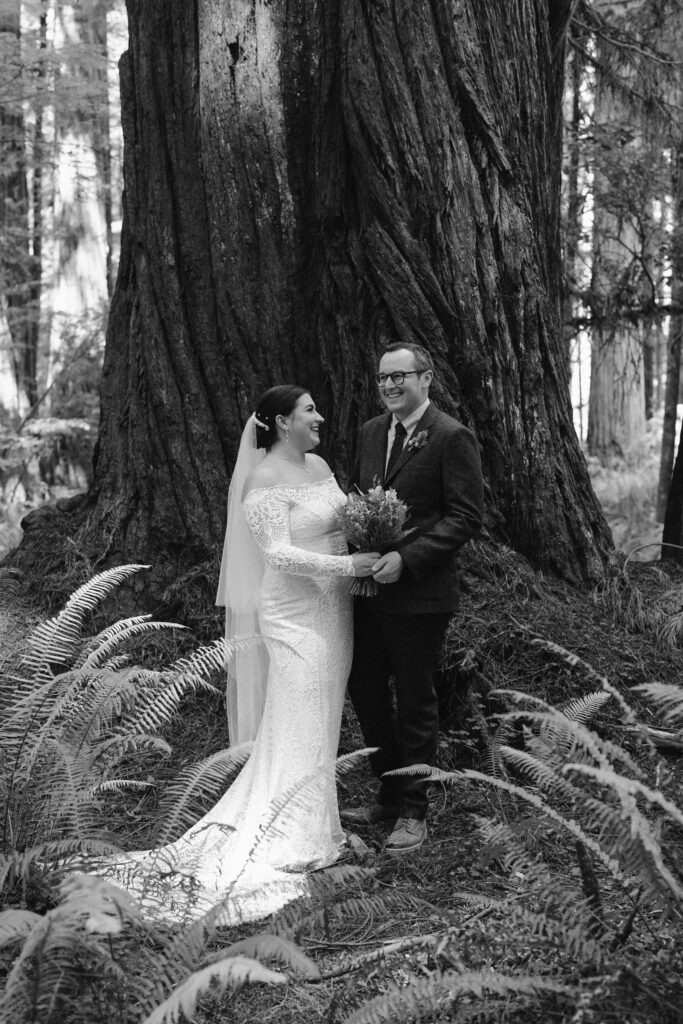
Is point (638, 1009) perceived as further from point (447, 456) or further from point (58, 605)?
point (58, 605)

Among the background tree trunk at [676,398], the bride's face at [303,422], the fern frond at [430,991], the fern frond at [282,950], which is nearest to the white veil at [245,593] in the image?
the bride's face at [303,422]

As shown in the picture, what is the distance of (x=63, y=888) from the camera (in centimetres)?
273

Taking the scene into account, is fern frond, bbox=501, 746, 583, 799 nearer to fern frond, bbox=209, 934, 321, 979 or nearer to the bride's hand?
fern frond, bbox=209, 934, 321, 979

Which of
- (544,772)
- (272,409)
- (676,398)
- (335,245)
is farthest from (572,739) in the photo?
(676,398)

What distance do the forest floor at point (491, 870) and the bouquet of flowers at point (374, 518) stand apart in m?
0.97

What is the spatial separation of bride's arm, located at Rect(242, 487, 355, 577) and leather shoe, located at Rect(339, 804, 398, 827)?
1225mm

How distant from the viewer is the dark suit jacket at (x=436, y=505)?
4664mm

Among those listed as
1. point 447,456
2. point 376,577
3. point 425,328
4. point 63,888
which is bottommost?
point 63,888

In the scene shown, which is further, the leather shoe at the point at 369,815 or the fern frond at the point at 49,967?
the leather shoe at the point at 369,815

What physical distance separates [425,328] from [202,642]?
2233 millimetres

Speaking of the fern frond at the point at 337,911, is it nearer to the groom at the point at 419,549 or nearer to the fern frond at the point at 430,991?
the fern frond at the point at 430,991

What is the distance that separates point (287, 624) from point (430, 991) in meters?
2.27

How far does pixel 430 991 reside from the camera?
2.74 m

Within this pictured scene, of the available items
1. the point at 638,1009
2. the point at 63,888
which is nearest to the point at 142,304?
the point at 63,888
